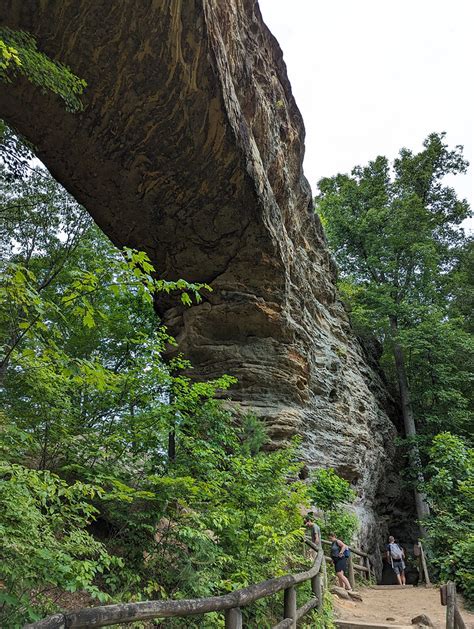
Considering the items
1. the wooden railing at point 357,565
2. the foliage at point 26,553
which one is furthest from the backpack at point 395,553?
the foliage at point 26,553

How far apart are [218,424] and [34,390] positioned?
356 centimetres

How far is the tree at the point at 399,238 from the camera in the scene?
63.6ft

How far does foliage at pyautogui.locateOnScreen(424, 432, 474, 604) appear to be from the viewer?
9.89 m

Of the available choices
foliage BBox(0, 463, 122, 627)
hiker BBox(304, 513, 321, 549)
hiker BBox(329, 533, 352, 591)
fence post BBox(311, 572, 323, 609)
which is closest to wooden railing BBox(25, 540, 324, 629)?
foliage BBox(0, 463, 122, 627)

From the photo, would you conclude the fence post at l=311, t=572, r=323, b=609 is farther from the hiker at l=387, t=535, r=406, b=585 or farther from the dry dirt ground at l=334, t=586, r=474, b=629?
the hiker at l=387, t=535, r=406, b=585

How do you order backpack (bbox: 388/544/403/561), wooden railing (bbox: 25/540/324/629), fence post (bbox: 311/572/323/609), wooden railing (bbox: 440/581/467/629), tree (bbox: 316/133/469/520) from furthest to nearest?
tree (bbox: 316/133/469/520) < backpack (bbox: 388/544/403/561) < fence post (bbox: 311/572/323/609) < wooden railing (bbox: 440/581/467/629) < wooden railing (bbox: 25/540/324/629)

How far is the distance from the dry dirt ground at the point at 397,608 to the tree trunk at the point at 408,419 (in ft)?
21.5

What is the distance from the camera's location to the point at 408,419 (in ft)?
60.6

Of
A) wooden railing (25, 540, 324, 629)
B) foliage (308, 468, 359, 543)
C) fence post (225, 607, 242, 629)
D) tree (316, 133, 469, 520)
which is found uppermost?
tree (316, 133, 469, 520)

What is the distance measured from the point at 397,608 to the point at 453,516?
15.9 ft

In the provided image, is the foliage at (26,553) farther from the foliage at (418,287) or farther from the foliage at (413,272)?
the foliage at (413,272)

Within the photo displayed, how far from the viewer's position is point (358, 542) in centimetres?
1291

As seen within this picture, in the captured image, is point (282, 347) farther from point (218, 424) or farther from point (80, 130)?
point (80, 130)

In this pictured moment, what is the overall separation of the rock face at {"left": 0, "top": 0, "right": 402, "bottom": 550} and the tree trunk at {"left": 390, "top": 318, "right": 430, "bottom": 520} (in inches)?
90.0
